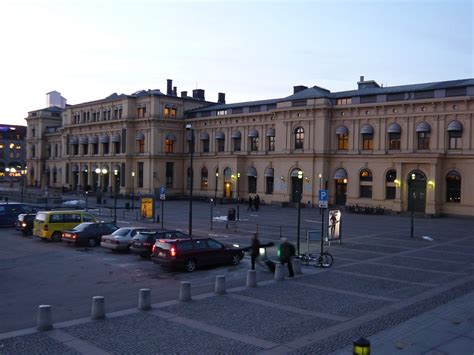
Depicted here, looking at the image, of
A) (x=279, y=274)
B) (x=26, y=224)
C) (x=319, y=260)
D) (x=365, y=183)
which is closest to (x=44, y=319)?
(x=279, y=274)

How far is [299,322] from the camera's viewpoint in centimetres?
1356

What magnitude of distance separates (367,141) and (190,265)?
40482 millimetres

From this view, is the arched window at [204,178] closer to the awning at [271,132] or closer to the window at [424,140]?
the awning at [271,132]

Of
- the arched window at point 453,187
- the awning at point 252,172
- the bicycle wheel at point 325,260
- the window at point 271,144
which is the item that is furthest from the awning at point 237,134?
the bicycle wheel at point 325,260

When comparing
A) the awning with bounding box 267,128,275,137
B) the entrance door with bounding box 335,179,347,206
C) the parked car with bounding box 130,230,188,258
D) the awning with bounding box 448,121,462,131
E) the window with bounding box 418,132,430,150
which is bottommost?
the parked car with bounding box 130,230,188,258

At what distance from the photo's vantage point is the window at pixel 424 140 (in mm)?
52812

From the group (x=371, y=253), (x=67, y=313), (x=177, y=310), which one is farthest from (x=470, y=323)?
(x=371, y=253)

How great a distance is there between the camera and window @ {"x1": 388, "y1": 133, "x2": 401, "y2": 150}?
2175 inches

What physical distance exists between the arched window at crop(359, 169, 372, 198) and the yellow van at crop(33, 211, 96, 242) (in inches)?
1377

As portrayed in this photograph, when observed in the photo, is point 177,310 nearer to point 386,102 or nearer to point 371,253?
point 371,253

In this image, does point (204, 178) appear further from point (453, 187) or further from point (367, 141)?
point (453, 187)

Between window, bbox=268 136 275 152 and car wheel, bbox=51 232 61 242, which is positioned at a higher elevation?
window, bbox=268 136 275 152

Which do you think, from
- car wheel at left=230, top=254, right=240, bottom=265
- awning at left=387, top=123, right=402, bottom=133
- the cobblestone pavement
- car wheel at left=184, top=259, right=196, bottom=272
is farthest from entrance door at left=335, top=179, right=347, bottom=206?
car wheel at left=184, top=259, right=196, bottom=272

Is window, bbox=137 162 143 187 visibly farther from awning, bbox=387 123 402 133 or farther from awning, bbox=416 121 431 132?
awning, bbox=416 121 431 132
